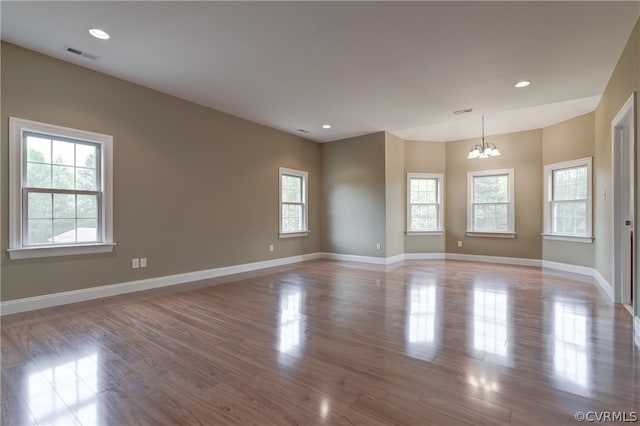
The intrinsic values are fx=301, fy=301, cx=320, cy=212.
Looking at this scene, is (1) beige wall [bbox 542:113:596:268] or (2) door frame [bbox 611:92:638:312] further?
(1) beige wall [bbox 542:113:596:268]

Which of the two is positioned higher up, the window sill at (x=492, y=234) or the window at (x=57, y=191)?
the window at (x=57, y=191)

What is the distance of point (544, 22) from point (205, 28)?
317 centimetres

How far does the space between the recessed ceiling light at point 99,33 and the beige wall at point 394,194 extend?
501cm

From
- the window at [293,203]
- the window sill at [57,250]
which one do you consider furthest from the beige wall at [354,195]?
the window sill at [57,250]

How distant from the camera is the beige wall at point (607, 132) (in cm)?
294

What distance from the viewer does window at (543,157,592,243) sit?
5.34 metres

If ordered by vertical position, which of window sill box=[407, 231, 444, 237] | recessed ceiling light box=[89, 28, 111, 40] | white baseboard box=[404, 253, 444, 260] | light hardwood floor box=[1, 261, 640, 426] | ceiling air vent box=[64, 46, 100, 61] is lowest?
light hardwood floor box=[1, 261, 640, 426]

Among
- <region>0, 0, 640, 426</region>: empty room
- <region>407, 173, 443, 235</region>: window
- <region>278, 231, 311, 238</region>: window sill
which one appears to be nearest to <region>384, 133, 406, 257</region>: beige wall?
<region>0, 0, 640, 426</region>: empty room

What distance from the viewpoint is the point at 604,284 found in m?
4.28

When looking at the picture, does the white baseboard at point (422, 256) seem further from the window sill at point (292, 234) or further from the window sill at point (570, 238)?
the window sill at point (292, 234)

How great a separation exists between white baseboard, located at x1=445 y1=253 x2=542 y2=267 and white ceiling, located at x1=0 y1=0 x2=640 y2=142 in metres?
3.12

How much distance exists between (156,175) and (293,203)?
3.05 m

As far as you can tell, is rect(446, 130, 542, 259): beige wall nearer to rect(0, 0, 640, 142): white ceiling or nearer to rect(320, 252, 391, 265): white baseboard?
rect(0, 0, 640, 142): white ceiling

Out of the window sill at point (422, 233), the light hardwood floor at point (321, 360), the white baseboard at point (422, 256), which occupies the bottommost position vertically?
the light hardwood floor at point (321, 360)
